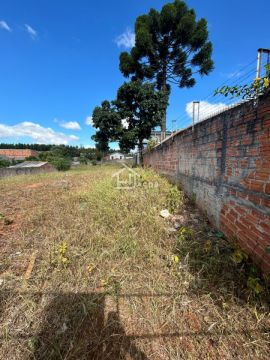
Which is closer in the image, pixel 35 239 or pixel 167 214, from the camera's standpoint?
pixel 35 239

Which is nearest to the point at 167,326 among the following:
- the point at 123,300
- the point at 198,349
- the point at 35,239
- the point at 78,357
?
the point at 198,349

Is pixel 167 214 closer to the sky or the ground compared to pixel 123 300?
closer to the sky

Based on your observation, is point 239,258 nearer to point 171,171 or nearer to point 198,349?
point 198,349

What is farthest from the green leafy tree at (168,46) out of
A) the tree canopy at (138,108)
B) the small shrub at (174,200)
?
the small shrub at (174,200)

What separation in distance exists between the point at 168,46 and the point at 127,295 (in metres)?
14.1

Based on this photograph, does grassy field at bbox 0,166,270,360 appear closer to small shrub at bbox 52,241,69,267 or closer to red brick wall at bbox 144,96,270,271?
small shrub at bbox 52,241,69,267

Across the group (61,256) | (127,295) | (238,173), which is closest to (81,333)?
(127,295)

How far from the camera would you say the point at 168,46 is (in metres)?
11.9

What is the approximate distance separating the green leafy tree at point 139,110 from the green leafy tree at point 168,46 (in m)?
0.92

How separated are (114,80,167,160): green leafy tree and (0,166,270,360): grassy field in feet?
32.4

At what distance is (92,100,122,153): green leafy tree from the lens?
39.9 feet

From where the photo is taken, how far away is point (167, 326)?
1.44m

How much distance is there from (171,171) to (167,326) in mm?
3981

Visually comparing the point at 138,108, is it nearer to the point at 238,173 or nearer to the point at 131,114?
the point at 131,114
